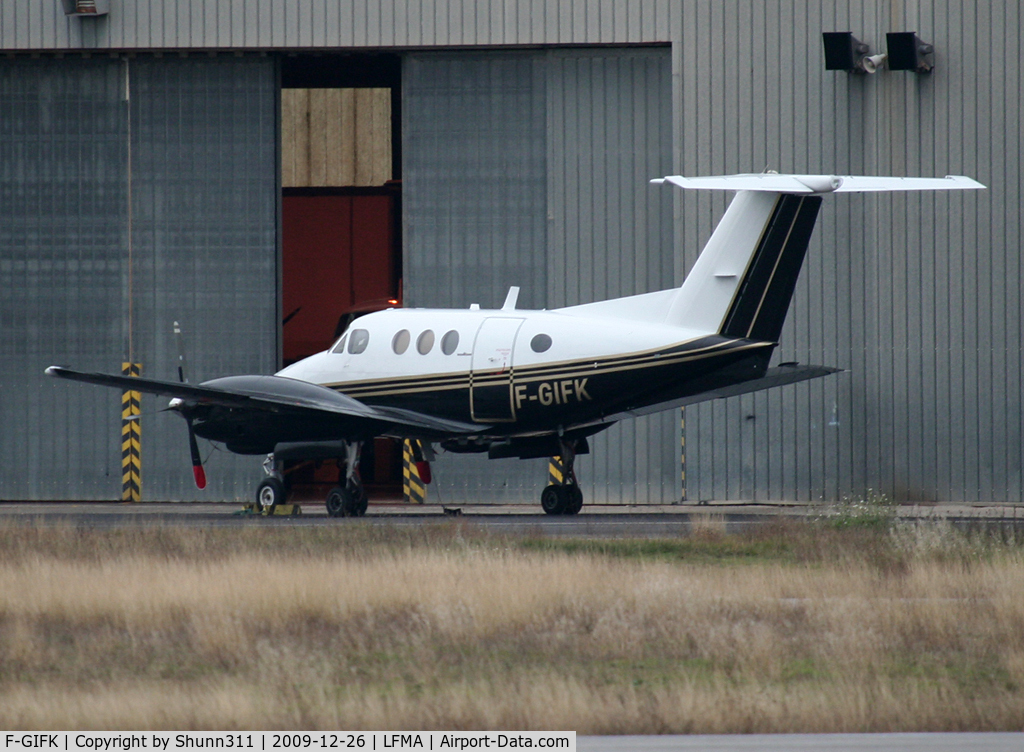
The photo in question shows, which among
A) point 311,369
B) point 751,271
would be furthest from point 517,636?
point 311,369

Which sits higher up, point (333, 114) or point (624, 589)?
point (333, 114)

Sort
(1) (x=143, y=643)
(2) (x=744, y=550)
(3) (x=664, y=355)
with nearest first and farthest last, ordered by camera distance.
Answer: (1) (x=143, y=643)
(2) (x=744, y=550)
(3) (x=664, y=355)

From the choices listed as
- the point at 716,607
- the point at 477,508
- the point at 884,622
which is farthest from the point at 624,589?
the point at 477,508

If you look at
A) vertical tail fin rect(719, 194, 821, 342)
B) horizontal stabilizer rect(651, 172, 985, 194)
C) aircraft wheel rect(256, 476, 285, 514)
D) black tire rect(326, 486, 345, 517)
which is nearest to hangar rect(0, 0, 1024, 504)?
aircraft wheel rect(256, 476, 285, 514)

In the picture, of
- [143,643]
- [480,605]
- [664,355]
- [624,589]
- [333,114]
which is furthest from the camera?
[333,114]

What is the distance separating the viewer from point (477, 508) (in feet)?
90.8

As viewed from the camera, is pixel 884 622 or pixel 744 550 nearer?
pixel 884 622

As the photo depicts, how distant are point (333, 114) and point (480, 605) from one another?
32.0 m

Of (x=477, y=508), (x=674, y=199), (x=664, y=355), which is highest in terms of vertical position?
(x=674, y=199)

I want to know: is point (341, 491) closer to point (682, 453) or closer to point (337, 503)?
point (337, 503)

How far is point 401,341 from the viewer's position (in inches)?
870

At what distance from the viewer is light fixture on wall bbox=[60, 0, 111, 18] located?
2706 centimetres

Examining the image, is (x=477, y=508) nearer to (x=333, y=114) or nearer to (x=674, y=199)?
(x=674, y=199)

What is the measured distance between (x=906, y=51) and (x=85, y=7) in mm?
16364
